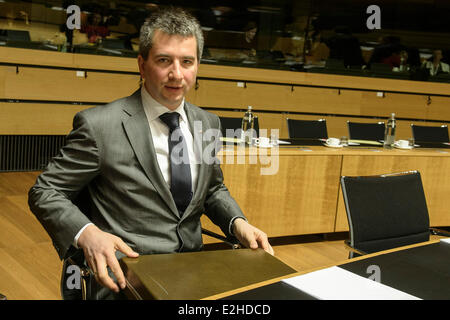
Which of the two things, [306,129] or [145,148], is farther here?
[306,129]

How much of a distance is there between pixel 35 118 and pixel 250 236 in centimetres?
450

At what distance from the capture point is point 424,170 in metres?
4.28

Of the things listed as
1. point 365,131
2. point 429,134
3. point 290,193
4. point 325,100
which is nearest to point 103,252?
point 290,193

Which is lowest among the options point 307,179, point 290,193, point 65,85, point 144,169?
point 290,193

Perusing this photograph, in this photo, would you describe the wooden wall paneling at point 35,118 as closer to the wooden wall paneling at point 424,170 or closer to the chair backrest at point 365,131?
the chair backrest at point 365,131

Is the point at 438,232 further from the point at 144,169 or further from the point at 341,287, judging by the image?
the point at 144,169

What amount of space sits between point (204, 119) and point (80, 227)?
0.65m

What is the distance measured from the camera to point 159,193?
1707 mm

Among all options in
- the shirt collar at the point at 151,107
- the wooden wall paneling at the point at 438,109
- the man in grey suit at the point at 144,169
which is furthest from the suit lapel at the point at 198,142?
the wooden wall paneling at the point at 438,109

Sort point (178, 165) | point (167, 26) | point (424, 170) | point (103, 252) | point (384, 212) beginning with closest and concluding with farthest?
point (103, 252) → point (167, 26) → point (178, 165) → point (384, 212) → point (424, 170)

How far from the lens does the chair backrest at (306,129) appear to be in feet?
15.2

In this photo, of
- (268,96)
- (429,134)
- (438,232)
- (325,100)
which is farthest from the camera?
(325,100)

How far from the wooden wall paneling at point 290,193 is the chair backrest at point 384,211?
4.91 feet

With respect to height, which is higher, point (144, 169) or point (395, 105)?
point (395, 105)
